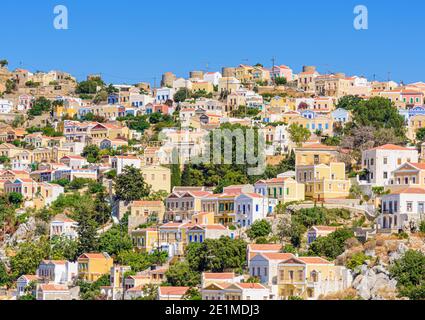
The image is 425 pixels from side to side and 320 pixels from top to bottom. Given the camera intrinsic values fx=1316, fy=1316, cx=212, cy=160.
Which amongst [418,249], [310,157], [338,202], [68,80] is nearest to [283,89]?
[68,80]

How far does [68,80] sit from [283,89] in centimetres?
1551

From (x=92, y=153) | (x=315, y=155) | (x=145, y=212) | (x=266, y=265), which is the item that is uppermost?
(x=92, y=153)

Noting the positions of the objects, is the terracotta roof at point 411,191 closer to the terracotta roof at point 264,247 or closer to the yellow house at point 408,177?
the yellow house at point 408,177

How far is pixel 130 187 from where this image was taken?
49219 millimetres

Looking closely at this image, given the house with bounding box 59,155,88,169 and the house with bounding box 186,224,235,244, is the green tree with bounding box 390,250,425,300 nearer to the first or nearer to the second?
the house with bounding box 186,224,235,244

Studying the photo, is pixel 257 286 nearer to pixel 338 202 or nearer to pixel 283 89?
pixel 338 202

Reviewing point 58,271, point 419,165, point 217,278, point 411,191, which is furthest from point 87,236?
point 419,165

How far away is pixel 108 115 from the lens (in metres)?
69.8

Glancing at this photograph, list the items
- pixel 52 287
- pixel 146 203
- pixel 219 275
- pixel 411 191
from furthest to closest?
pixel 146 203
pixel 52 287
pixel 411 191
pixel 219 275

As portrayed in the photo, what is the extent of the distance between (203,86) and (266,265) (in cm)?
3386

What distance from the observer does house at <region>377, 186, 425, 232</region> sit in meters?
41.4

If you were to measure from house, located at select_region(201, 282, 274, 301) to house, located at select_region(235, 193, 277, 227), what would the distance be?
20.7ft

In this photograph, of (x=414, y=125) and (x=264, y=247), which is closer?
(x=264, y=247)

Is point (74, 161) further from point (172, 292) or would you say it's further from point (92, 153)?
point (172, 292)
